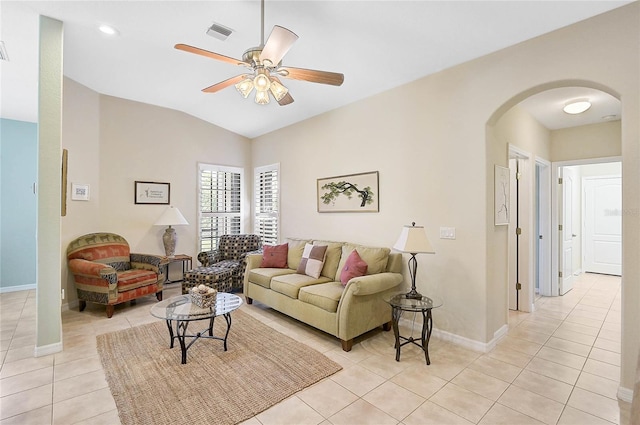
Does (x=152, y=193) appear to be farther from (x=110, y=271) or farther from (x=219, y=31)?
(x=219, y=31)

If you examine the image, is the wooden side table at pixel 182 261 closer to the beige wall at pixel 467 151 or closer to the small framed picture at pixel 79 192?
the small framed picture at pixel 79 192

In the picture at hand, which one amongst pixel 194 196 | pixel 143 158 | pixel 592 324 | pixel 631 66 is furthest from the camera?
pixel 194 196

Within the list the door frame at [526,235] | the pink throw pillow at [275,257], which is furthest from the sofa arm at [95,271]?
the door frame at [526,235]

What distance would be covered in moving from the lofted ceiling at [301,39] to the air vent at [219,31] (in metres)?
0.05

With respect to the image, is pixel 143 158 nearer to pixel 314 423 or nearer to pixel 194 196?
pixel 194 196

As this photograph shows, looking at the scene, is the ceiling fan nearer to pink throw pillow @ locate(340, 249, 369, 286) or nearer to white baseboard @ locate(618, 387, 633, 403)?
pink throw pillow @ locate(340, 249, 369, 286)

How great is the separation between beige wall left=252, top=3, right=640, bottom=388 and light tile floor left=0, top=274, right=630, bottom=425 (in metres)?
0.37

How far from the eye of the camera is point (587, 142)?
461 cm

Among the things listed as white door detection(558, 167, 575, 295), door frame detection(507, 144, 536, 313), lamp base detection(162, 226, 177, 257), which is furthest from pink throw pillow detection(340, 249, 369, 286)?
white door detection(558, 167, 575, 295)

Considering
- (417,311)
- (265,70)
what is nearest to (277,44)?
(265,70)

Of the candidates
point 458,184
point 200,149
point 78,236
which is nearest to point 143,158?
point 200,149

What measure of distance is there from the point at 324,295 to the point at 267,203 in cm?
317

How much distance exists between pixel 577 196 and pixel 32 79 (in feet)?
31.7

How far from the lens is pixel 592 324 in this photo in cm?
374
